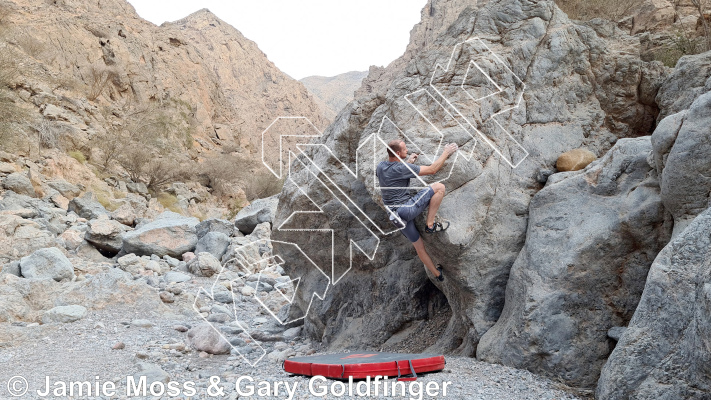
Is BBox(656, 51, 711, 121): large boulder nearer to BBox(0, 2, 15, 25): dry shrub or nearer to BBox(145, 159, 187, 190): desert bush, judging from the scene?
BBox(145, 159, 187, 190): desert bush

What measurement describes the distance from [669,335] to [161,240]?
9.60 meters

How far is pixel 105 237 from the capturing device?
10.9 m

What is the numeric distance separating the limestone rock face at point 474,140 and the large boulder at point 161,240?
16.6ft

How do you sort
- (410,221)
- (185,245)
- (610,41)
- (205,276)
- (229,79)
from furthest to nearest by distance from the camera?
1. (229,79)
2. (185,245)
3. (205,276)
4. (610,41)
5. (410,221)

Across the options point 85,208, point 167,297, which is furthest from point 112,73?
point 167,297

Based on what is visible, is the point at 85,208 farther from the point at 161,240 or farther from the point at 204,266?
the point at 204,266

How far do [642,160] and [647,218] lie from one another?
1.73 ft

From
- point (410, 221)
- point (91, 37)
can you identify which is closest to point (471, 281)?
point (410, 221)

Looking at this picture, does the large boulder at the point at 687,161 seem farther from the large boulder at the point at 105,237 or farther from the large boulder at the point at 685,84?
the large boulder at the point at 105,237

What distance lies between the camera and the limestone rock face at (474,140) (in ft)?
16.5

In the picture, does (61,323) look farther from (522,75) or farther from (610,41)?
(610,41)

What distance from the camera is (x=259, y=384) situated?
4.11 meters

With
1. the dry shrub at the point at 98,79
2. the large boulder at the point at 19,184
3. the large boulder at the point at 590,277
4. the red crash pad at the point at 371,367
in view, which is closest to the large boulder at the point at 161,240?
the large boulder at the point at 19,184

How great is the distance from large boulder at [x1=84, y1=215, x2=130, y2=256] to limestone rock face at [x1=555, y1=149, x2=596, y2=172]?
8855 millimetres
